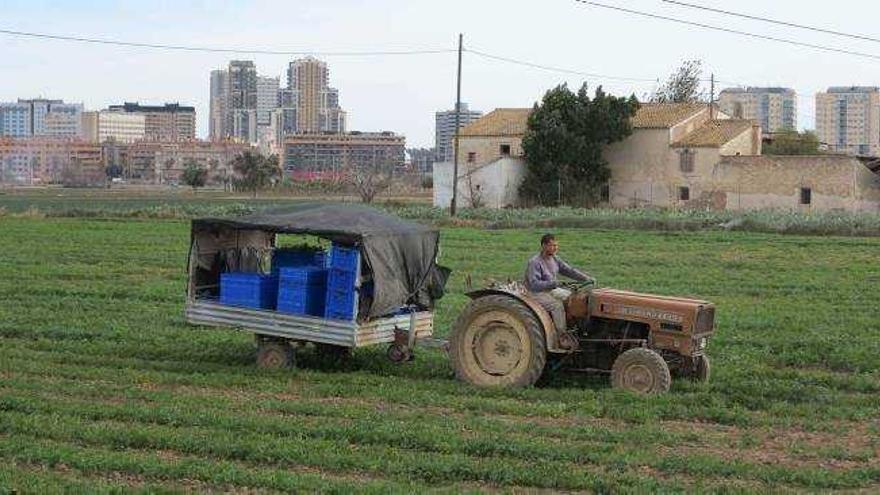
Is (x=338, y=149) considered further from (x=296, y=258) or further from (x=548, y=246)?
(x=548, y=246)

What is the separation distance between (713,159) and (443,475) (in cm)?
5515

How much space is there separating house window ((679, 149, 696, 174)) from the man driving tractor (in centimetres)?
5099

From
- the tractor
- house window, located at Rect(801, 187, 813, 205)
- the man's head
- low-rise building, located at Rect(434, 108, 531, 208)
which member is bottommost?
the tractor

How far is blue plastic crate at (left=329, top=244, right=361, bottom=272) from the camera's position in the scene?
1461 centimetres

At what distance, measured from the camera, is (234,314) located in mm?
15203

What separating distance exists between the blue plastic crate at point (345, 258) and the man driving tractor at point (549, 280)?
2.07 metres

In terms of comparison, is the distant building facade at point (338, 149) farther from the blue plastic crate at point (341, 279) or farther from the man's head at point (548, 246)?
the man's head at point (548, 246)

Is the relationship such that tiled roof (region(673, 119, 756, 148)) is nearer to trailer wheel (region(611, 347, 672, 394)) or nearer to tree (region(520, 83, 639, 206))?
tree (region(520, 83, 639, 206))

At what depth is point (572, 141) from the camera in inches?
2494

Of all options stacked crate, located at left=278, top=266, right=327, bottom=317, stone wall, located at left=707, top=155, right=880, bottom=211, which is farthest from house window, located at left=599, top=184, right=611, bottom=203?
stacked crate, located at left=278, top=266, right=327, bottom=317

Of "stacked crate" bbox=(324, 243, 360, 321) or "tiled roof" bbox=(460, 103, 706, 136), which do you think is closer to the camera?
"stacked crate" bbox=(324, 243, 360, 321)

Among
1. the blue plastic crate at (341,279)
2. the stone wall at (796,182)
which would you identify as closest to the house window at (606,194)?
the stone wall at (796,182)

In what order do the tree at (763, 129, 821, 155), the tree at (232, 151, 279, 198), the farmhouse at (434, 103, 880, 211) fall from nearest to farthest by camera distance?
the farmhouse at (434, 103, 880, 211) → the tree at (763, 129, 821, 155) → the tree at (232, 151, 279, 198)

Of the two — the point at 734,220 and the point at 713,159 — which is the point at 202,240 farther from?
the point at 713,159
